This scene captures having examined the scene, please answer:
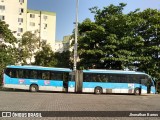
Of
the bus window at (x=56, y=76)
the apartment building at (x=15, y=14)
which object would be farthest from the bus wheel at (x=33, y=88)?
the apartment building at (x=15, y=14)

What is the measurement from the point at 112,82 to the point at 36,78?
798cm

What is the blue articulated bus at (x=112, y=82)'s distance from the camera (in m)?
33.4

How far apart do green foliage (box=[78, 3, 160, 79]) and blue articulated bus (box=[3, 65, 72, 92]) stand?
705 centimetres

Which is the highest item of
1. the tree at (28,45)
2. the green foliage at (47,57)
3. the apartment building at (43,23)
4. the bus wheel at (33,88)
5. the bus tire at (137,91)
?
the apartment building at (43,23)

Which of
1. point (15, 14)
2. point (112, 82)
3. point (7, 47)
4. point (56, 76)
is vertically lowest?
point (112, 82)

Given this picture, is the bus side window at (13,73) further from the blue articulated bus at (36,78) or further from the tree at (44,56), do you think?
the tree at (44,56)

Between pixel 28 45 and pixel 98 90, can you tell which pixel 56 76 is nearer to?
pixel 98 90

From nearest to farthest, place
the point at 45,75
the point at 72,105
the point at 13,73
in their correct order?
the point at 72,105 < the point at 13,73 < the point at 45,75

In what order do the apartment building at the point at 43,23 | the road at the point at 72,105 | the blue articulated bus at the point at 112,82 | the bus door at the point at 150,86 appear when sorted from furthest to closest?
the apartment building at the point at 43,23, the bus door at the point at 150,86, the blue articulated bus at the point at 112,82, the road at the point at 72,105

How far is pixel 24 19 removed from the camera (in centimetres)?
6969

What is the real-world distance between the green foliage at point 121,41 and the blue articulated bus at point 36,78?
7.05m

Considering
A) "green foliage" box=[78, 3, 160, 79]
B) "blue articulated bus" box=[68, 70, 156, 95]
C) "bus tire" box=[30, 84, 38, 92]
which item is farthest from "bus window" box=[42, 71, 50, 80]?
"green foliage" box=[78, 3, 160, 79]

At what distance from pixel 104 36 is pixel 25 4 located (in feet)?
115

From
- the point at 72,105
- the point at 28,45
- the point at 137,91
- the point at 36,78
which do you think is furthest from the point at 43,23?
the point at 72,105
